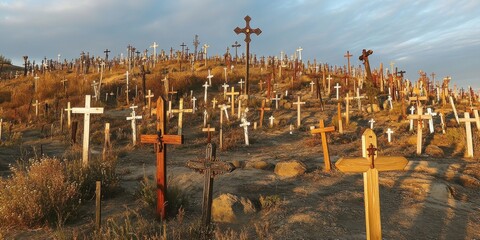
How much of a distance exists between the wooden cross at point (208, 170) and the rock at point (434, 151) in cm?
1064

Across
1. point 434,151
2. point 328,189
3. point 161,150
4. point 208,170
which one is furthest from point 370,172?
point 434,151

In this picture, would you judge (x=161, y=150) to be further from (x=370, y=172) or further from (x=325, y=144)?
(x=325, y=144)

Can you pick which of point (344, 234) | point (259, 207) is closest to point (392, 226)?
point (344, 234)

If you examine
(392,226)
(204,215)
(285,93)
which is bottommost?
(392,226)

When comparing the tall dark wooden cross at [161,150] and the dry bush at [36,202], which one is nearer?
the dry bush at [36,202]

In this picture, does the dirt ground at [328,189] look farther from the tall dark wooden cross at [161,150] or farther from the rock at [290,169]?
the tall dark wooden cross at [161,150]

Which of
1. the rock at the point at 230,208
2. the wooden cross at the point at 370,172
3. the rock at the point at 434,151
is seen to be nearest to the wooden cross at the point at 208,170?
the rock at the point at 230,208

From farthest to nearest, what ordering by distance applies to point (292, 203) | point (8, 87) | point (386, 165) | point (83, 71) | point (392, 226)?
point (83, 71), point (8, 87), point (292, 203), point (392, 226), point (386, 165)

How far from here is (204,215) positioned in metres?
5.67

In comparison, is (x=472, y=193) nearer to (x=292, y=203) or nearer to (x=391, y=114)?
(x=292, y=203)

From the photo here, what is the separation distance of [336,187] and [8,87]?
3486 cm

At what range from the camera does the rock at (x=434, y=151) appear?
13.5 m

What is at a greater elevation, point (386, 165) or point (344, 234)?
point (386, 165)

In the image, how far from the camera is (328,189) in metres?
8.76
